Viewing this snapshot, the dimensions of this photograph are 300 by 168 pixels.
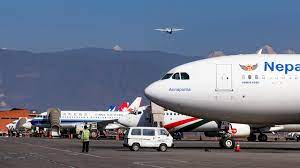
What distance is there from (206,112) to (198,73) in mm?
2568

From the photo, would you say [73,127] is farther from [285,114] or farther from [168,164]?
[168,164]

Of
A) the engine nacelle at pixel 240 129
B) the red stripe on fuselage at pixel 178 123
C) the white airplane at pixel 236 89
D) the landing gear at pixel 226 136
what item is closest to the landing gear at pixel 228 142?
the landing gear at pixel 226 136

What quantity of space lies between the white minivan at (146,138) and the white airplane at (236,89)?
2.63 meters

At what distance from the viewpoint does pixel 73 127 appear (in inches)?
4198

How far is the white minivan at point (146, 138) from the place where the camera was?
44.6m

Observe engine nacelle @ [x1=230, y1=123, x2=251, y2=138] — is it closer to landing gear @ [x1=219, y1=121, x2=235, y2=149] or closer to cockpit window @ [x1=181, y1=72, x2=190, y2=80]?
landing gear @ [x1=219, y1=121, x2=235, y2=149]

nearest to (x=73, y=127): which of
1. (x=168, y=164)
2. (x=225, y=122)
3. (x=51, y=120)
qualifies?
(x=51, y=120)

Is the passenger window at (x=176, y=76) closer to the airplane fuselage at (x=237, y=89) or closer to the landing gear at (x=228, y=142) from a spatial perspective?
the airplane fuselage at (x=237, y=89)

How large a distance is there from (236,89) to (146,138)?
7133mm

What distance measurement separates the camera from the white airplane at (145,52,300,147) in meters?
42.2

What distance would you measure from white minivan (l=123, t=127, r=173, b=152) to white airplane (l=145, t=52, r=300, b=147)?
103 inches

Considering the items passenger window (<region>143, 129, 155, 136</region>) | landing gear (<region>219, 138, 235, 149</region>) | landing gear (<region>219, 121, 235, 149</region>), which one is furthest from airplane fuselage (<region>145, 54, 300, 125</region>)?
passenger window (<region>143, 129, 155, 136</region>)

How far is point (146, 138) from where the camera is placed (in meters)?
44.8

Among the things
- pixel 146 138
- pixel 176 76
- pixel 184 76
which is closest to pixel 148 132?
pixel 146 138
